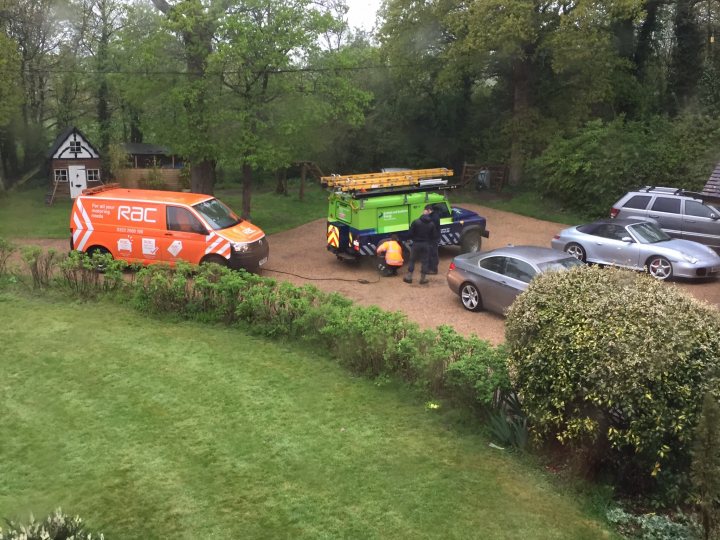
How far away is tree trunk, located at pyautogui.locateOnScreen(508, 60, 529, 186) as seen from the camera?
85.6 ft

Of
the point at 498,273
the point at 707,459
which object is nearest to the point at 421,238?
the point at 498,273

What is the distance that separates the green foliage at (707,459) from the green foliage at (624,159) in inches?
702

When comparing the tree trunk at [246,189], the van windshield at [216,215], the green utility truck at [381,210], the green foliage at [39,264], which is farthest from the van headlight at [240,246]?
the tree trunk at [246,189]

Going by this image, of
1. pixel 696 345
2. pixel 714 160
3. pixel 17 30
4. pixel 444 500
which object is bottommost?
pixel 444 500

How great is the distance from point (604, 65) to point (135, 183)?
65.2 ft

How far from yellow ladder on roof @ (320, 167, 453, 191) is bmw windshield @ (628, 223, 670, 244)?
468 centimetres

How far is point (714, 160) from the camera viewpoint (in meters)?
20.4

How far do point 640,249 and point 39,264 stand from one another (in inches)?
481

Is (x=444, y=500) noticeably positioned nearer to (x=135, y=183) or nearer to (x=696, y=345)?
(x=696, y=345)

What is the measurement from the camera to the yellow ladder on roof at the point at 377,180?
15.1 metres

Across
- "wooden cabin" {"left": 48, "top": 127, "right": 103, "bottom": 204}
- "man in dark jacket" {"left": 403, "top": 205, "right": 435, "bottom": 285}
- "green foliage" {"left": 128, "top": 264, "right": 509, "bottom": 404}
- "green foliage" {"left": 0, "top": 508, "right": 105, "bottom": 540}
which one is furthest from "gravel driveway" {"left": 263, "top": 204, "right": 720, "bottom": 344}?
"wooden cabin" {"left": 48, "top": 127, "right": 103, "bottom": 204}

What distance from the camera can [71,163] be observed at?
29.4m

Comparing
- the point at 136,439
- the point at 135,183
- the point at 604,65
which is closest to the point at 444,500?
the point at 136,439

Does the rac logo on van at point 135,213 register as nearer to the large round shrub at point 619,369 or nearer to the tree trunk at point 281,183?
the large round shrub at point 619,369
